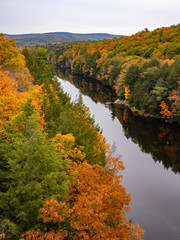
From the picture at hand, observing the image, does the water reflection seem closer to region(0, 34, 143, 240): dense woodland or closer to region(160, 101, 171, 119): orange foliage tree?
region(160, 101, 171, 119): orange foliage tree

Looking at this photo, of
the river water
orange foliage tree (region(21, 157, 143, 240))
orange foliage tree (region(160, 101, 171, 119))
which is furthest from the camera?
orange foliage tree (region(160, 101, 171, 119))

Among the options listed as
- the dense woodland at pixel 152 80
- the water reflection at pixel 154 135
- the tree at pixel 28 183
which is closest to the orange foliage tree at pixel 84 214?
the tree at pixel 28 183

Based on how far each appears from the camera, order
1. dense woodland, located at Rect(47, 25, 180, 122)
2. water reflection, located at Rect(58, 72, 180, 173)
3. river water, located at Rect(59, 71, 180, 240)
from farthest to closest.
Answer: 1. dense woodland, located at Rect(47, 25, 180, 122)
2. water reflection, located at Rect(58, 72, 180, 173)
3. river water, located at Rect(59, 71, 180, 240)

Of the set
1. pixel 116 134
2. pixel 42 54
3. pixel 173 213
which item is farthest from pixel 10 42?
pixel 42 54

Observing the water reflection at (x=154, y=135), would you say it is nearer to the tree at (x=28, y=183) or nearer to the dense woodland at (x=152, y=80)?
the dense woodland at (x=152, y=80)

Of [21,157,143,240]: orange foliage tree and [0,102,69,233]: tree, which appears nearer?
[21,157,143,240]: orange foliage tree

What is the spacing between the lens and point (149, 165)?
3669 centimetres

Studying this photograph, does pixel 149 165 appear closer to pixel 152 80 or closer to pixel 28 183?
pixel 28 183

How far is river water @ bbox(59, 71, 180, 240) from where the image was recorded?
25.0 m

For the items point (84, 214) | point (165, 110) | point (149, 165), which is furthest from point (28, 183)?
point (165, 110)

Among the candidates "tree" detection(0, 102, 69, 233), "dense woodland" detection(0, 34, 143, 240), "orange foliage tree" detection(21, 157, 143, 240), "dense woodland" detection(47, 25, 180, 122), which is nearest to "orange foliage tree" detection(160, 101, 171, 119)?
"dense woodland" detection(47, 25, 180, 122)

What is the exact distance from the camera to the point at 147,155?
4012cm

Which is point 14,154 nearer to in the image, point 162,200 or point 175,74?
point 162,200

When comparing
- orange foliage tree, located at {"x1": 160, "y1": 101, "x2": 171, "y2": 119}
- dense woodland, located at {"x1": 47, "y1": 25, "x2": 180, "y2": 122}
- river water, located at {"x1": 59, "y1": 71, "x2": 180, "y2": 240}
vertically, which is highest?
dense woodland, located at {"x1": 47, "y1": 25, "x2": 180, "y2": 122}
